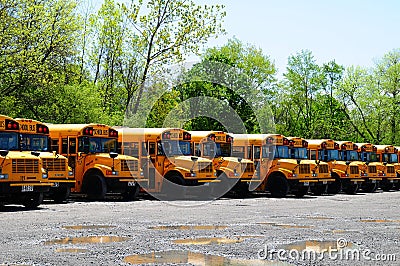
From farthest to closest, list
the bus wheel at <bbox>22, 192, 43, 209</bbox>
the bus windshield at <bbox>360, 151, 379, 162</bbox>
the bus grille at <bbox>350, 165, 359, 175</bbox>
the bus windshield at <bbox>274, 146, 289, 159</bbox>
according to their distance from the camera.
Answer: the bus windshield at <bbox>360, 151, 379, 162</bbox>, the bus grille at <bbox>350, 165, 359, 175</bbox>, the bus windshield at <bbox>274, 146, 289, 159</bbox>, the bus wheel at <bbox>22, 192, 43, 209</bbox>

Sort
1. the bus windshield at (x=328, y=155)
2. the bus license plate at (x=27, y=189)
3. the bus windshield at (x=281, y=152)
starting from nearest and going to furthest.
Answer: the bus license plate at (x=27, y=189) < the bus windshield at (x=281, y=152) < the bus windshield at (x=328, y=155)

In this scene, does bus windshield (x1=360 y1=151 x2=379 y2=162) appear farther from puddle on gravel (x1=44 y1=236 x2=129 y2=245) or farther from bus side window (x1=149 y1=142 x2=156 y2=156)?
puddle on gravel (x1=44 y1=236 x2=129 y2=245)

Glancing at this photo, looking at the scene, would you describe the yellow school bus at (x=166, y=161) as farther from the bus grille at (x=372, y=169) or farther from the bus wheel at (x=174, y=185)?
the bus grille at (x=372, y=169)

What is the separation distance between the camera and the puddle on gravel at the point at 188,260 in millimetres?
8414

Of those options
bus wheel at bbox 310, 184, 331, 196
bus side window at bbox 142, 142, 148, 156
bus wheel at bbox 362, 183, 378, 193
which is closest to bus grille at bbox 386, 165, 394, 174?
bus wheel at bbox 362, 183, 378, 193

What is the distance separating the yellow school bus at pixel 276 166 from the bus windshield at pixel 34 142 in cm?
928

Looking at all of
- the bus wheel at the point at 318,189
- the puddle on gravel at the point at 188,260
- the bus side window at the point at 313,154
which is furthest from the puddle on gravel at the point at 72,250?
the bus side window at the point at 313,154

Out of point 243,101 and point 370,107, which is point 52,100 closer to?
point 243,101

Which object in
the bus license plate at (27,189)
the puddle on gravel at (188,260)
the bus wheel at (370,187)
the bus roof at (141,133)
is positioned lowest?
the bus wheel at (370,187)

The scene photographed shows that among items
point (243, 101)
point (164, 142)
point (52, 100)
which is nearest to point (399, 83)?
point (243, 101)

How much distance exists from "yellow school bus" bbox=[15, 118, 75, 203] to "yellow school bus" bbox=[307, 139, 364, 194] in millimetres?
14202

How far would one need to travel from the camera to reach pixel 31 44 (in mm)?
34062

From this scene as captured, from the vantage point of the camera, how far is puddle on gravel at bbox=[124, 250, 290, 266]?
8.41 meters

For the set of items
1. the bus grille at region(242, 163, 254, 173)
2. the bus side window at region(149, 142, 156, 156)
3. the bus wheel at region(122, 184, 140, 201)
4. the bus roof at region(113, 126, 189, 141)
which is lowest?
the bus wheel at region(122, 184, 140, 201)
